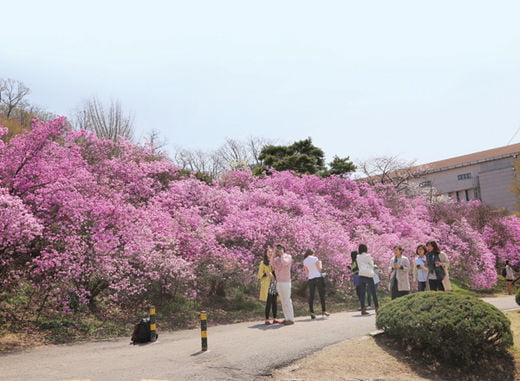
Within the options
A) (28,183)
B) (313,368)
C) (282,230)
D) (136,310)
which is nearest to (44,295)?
(136,310)

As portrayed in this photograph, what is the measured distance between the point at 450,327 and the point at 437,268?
334 cm

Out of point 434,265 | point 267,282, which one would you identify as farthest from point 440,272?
point 267,282

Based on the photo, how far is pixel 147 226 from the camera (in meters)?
12.6

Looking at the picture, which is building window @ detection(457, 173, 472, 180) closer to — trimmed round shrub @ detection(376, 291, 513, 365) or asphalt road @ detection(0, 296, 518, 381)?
asphalt road @ detection(0, 296, 518, 381)

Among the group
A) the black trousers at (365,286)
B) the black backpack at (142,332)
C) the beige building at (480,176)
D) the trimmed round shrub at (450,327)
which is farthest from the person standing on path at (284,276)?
the beige building at (480,176)

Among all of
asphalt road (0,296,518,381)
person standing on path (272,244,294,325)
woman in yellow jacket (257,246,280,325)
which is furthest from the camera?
woman in yellow jacket (257,246,280,325)

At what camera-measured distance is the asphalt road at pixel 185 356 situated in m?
6.30

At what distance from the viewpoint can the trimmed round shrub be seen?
22.6 feet

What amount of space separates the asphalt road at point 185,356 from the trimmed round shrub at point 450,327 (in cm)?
138

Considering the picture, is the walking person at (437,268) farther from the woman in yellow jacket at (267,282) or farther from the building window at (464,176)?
the building window at (464,176)

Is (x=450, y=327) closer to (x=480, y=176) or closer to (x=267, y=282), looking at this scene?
(x=267, y=282)

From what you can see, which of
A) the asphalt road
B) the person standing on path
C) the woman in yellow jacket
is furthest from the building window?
the person standing on path

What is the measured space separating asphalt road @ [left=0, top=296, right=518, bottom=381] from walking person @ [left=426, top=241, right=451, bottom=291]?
190 cm

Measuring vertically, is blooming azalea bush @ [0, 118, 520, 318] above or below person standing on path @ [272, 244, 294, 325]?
above
